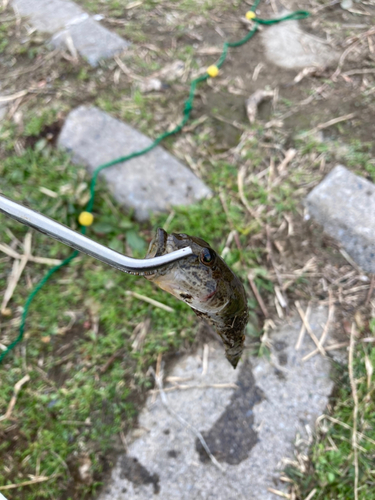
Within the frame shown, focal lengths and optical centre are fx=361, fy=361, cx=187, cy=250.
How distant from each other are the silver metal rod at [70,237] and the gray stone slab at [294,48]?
3.48 m

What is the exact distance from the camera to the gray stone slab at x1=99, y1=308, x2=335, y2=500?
6.94ft

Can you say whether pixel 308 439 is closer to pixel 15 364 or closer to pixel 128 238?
pixel 128 238

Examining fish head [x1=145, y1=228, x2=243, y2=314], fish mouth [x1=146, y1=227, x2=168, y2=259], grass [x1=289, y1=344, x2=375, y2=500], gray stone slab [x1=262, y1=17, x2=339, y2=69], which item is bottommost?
grass [x1=289, y1=344, x2=375, y2=500]

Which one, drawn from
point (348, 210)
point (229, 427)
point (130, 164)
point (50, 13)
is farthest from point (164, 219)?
point (50, 13)

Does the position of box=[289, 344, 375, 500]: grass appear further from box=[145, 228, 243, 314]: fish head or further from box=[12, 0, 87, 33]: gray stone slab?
box=[12, 0, 87, 33]: gray stone slab

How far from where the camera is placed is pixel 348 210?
2.70 metres

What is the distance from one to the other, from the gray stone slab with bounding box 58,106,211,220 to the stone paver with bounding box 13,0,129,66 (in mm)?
901

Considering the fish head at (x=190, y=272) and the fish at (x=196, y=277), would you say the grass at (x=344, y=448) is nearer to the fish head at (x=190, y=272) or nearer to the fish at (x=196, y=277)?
the fish at (x=196, y=277)

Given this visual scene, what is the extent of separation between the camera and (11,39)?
3.94 meters

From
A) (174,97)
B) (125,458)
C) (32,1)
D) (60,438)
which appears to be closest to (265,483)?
(125,458)

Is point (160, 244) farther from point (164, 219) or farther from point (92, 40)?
point (92, 40)

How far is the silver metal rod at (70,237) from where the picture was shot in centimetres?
91

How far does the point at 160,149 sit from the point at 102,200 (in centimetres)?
69

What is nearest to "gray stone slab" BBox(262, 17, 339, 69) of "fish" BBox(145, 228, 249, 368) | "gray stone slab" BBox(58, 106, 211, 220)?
"gray stone slab" BBox(58, 106, 211, 220)
